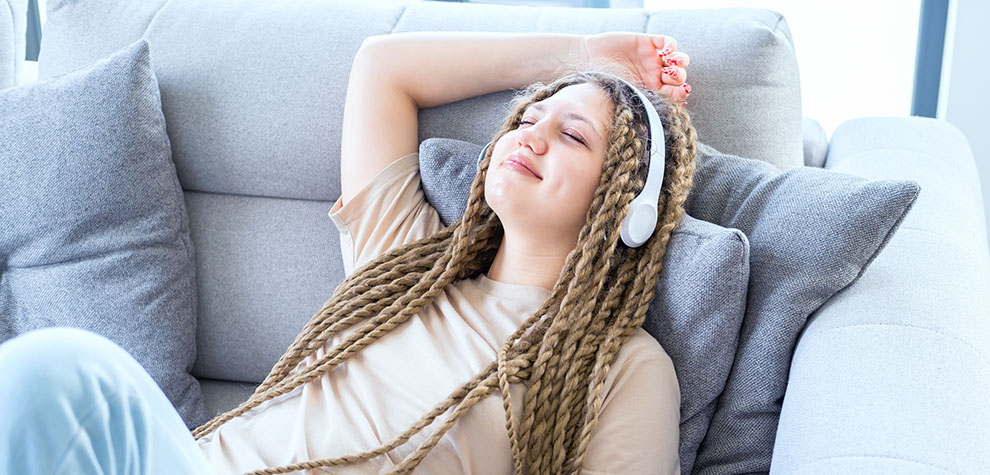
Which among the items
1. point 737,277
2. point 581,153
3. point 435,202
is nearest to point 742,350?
point 737,277

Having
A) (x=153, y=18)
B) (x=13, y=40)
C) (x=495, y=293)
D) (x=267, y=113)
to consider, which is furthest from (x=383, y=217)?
(x=13, y=40)

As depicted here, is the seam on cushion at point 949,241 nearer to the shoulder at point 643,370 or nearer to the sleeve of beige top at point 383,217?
the shoulder at point 643,370

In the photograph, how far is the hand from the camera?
1.42 meters

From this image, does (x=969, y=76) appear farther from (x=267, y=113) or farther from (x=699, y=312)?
(x=267, y=113)

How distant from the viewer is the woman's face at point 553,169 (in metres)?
1.23

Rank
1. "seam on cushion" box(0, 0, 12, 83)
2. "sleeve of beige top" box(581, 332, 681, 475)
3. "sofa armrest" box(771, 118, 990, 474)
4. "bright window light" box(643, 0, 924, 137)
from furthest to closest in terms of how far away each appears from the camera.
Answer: "bright window light" box(643, 0, 924, 137) → "seam on cushion" box(0, 0, 12, 83) → "sleeve of beige top" box(581, 332, 681, 475) → "sofa armrest" box(771, 118, 990, 474)

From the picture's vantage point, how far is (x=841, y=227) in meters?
1.14

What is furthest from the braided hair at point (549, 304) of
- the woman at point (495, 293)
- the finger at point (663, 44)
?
the finger at point (663, 44)

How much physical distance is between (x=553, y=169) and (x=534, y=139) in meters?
0.05

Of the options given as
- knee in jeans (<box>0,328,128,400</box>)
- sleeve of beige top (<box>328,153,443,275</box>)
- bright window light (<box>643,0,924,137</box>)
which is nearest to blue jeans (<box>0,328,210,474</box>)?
knee in jeans (<box>0,328,128,400</box>)

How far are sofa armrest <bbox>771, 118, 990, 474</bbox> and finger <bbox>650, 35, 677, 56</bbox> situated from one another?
0.40m

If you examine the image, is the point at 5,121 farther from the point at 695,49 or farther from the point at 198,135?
the point at 695,49

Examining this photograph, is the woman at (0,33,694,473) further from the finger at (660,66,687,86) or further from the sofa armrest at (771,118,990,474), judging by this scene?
the sofa armrest at (771,118,990,474)

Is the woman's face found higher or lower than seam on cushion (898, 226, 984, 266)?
higher
